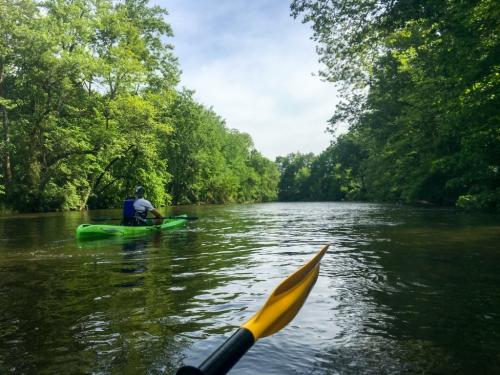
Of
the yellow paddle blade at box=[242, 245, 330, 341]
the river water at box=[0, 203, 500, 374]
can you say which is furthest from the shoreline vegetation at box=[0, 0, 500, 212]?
the yellow paddle blade at box=[242, 245, 330, 341]

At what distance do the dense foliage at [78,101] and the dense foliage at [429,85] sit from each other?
1721cm

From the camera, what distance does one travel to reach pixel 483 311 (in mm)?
5086

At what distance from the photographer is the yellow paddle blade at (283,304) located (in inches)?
106

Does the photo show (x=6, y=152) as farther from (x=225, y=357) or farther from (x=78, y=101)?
(x=225, y=357)

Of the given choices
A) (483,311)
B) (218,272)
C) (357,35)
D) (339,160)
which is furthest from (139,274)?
(339,160)

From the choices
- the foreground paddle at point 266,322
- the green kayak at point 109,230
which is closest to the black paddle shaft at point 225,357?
the foreground paddle at point 266,322

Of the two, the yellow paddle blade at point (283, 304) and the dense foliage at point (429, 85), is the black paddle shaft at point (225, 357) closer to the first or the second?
the yellow paddle blade at point (283, 304)

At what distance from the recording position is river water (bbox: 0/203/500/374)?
147 inches

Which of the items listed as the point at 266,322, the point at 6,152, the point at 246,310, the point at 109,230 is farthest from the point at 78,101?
the point at 266,322

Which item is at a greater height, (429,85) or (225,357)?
(429,85)

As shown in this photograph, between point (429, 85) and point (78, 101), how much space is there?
25.9m

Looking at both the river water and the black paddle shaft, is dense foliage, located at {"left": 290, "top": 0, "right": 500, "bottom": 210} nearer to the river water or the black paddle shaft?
the river water

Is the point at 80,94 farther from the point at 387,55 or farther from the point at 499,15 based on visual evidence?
the point at 499,15

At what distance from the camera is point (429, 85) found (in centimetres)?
2344
